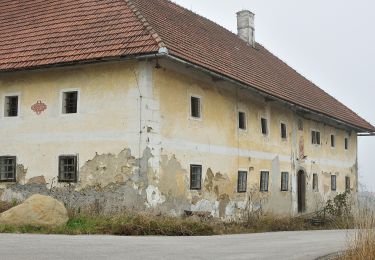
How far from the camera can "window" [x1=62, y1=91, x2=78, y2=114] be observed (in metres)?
16.7

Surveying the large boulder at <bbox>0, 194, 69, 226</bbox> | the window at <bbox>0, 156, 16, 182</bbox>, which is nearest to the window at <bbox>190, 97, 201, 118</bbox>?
the window at <bbox>0, 156, 16, 182</bbox>

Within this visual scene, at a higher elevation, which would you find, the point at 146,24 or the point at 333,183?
the point at 146,24

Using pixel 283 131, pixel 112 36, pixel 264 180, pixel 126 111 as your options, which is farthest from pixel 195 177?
pixel 283 131

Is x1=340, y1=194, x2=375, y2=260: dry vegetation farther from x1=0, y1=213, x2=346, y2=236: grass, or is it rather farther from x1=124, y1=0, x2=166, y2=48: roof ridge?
x1=124, y1=0, x2=166, y2=48: roof ridge

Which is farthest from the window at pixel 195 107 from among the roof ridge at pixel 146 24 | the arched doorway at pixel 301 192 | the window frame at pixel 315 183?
the window frame at pixel 315 183

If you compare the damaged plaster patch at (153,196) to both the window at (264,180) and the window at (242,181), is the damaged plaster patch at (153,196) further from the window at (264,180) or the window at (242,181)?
the window at (264,180)

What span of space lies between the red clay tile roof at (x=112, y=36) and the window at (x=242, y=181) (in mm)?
3245

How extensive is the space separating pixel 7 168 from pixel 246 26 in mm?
17111

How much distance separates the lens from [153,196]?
15.4 meters

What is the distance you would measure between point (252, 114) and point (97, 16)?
7.18 meters

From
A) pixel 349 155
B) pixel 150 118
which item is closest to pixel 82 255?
pixel 150 118

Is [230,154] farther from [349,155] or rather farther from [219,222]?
[349,155]

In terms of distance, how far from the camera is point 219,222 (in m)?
17.9

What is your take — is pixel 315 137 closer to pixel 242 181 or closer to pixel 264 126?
pixel 264 126
